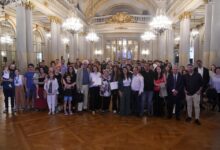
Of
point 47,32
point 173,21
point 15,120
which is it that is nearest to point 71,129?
point 15,120

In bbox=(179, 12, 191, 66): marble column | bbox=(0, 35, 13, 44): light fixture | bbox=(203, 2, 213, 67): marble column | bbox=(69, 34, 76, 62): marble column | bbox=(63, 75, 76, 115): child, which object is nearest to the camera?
bbox=(63, 75, 76, 115): child

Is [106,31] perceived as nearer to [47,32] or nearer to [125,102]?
[47,32]

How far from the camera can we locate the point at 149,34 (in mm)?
21047

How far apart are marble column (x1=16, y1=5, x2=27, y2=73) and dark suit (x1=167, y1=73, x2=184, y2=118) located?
6.74m

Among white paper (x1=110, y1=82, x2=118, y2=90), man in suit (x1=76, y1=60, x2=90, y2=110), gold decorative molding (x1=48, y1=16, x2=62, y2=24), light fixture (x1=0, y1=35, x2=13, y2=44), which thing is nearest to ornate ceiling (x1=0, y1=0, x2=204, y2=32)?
gold decorative molding (x1=48, y1=16, x2=62, y2=24)

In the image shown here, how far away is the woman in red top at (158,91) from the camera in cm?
710

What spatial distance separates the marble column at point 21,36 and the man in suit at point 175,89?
6.74 metres

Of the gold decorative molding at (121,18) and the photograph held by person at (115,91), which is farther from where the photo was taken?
the gold decorative molding at (121,18)

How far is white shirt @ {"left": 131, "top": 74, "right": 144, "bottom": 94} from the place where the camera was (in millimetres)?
7047

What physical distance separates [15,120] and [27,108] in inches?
58.4

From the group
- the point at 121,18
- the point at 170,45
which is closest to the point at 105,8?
the point at 121,18

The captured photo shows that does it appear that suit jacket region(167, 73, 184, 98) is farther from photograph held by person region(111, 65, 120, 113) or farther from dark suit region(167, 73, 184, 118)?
photograph held by person region(111, 65, 120, 113)

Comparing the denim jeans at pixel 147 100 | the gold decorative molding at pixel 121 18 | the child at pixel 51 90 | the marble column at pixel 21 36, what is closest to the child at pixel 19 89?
the child at pixel 51 90

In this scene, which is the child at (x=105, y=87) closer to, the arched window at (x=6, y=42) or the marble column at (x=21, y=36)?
the marble column at (x=21, y=36)
